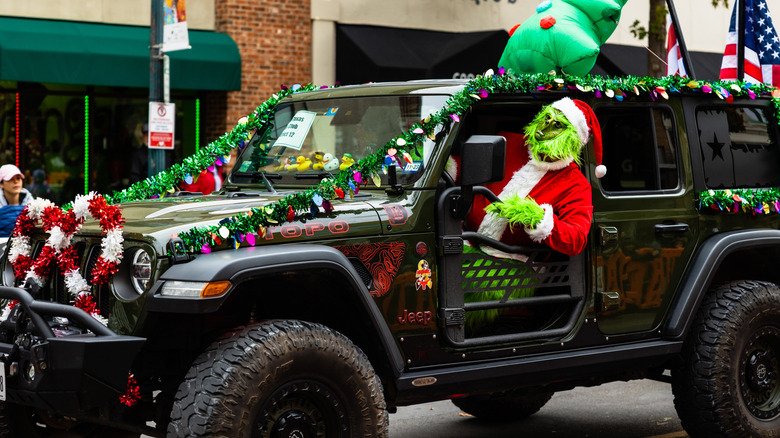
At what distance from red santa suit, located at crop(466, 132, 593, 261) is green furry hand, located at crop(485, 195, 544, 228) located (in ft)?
0.11

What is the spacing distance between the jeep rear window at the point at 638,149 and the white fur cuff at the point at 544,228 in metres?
0.62

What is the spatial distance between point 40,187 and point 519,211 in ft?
36.1

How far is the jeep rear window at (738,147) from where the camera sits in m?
6.30

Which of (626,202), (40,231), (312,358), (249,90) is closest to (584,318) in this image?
(626,202)

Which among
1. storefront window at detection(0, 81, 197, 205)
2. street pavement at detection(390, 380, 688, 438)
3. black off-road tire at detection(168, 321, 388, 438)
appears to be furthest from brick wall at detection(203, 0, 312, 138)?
black off-road tire at detection(168, 321, 388, 438)

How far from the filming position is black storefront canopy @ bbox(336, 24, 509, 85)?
1599cm

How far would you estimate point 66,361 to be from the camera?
420 cm

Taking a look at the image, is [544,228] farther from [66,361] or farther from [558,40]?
[66,361]

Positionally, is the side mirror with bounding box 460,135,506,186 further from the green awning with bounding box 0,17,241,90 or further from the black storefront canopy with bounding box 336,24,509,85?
the black storefront canopy with bounding box 336,24,509,85

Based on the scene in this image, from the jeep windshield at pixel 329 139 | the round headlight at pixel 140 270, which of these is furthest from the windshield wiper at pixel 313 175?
the round headlight at pixel 140 270

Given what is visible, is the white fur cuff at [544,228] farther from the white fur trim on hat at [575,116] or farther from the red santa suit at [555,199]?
the white fur trim on hat at [575,116]

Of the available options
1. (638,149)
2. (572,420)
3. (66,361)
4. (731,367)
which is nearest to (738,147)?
(638,149)

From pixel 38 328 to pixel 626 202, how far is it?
3073 mm

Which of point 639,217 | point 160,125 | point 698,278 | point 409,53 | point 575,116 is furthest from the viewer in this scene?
point 409,53
